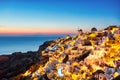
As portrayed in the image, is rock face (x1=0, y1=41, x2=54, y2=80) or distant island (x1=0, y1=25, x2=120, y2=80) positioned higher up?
distant island (x1=0, y1=25, x2=120, y2=80)

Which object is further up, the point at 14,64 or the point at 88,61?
the point at 88,61

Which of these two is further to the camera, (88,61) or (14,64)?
(14,64)

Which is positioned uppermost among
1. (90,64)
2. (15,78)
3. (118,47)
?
(118,47)

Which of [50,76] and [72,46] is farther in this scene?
[72,46]

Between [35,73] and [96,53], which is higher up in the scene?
[96,53]

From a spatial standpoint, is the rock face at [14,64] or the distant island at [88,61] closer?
the distant island at [88,61]

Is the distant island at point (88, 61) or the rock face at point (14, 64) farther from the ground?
the distant island at point (88, 61)

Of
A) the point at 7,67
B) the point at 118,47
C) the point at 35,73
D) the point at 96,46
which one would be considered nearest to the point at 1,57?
the point at 7,67

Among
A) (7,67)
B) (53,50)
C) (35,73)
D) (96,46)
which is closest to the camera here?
(96,46)

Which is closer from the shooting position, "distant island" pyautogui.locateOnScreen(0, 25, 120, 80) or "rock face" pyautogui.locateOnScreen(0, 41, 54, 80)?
"distant island" pyautogui.locateOnScreen(0, 25, 120, 80)

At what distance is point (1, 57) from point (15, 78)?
17.3 m

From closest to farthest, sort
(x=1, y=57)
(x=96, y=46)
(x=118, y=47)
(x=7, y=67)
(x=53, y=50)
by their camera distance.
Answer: (x=118, y=47)
(x=96, y=46)
(x=53, y=50)
(x=7, y=67)
(x=1, y=57)

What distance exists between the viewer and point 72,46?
131 feet

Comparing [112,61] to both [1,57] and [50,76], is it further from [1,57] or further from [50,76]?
[1,57]
